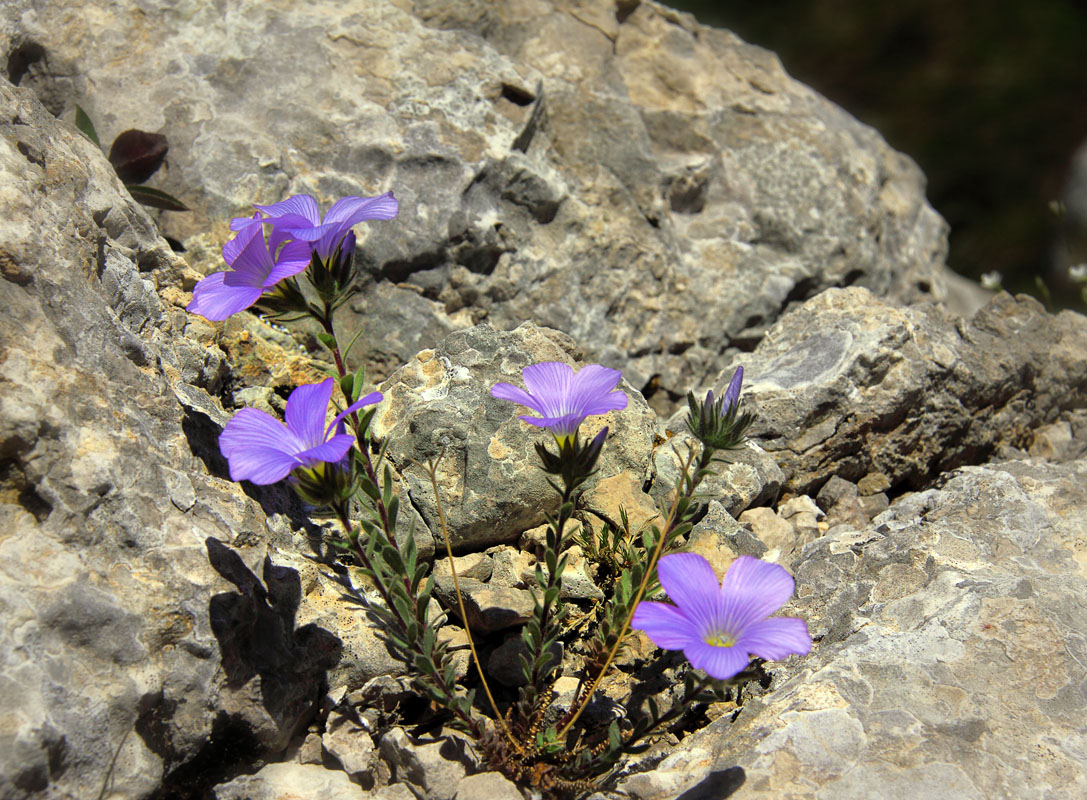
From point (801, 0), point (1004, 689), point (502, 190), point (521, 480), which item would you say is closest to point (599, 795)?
point (521, 480)

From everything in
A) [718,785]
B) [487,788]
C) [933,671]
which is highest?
[933,671]

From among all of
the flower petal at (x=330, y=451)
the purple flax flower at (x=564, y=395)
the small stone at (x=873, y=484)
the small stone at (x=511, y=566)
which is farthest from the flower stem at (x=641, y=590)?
the small stone at (x=873, y=484)

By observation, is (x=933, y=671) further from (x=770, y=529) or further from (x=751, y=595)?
(x=770, y=529)

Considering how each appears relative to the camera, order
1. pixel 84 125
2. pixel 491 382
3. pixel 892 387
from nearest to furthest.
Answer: pixel 491 382
pixel 84 125
pixel 892 387

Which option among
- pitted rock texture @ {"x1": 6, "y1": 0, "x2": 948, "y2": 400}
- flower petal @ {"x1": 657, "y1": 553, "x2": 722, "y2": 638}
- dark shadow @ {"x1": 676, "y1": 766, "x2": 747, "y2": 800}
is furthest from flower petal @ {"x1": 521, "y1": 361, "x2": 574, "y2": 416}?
pitted rock texture @ {"x1": 6, "y1": 0, "x2": 948, "y2": 400}

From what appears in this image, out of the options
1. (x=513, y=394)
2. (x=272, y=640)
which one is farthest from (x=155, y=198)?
(x=513, y=394)

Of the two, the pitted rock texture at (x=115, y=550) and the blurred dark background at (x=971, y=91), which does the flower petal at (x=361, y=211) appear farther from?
the blurred dark background at (x=971, y=91)

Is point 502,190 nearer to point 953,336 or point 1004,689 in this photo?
point 953,336
